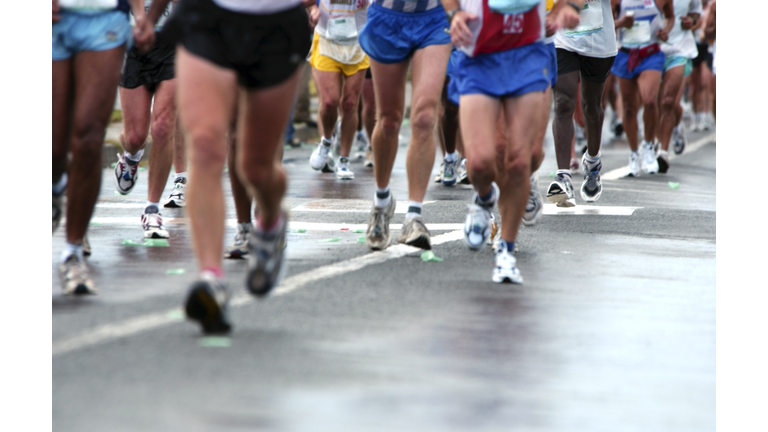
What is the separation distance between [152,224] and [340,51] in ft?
14.0

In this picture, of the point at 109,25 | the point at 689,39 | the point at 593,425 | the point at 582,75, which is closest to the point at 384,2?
the point at 109,25

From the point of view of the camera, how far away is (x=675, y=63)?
12.5 meters

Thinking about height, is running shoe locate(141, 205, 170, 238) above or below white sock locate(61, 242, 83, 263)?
below

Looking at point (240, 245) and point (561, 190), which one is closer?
point (240, 245)

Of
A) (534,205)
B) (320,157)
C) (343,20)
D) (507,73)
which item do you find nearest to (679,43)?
(343,20)

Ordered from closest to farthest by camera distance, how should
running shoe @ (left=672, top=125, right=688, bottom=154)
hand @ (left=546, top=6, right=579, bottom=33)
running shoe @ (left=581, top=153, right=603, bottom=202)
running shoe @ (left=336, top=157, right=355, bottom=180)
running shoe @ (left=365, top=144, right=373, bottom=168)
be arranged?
1. hand @ (left=546, top=6, right=579, bottom=33)
2. running shoe @ (left=581, top=153, right=603, bottom=202)
3. running shoe @ (left=336, top=157, right=355, bottom=180)
4. running shoe @ (left=365, top=144, right=373, bottom=168)
5. running shoe @ (left=672, top=125, right=688, bottom=154)

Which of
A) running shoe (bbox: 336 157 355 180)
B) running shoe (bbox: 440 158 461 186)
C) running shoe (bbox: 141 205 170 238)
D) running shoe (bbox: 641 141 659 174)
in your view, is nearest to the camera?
running shoe (bbox: 141 205 170 238)

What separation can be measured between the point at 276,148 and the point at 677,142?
41.7 feet

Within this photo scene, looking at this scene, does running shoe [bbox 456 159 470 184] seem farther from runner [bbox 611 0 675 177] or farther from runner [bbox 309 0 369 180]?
runner [bbox 611 0 675 177]

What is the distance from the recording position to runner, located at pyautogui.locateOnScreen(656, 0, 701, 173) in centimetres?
1238

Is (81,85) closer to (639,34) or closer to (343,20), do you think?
(343,20)

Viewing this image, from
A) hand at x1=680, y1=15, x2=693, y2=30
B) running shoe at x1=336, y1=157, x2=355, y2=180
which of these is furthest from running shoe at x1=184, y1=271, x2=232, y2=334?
hand at x1=680, y1=15, x2=693, y2=30
